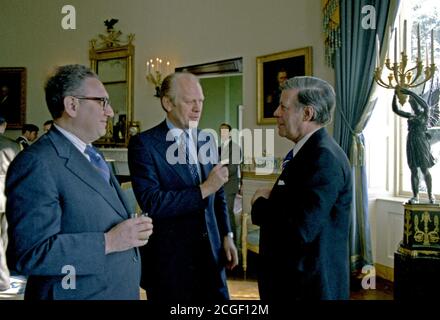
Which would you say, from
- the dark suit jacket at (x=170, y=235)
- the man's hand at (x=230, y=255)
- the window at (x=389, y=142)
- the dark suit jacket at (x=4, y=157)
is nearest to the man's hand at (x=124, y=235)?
the dark suit jacket at (x=170, y=235)

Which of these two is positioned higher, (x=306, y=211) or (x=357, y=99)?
(x=357, y=99)

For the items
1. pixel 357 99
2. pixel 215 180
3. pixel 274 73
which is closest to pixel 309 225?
pixel 215 180

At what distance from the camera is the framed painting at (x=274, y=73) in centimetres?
455

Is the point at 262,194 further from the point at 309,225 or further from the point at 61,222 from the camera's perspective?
the point at 61,222

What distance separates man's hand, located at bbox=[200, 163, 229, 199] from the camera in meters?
1.67

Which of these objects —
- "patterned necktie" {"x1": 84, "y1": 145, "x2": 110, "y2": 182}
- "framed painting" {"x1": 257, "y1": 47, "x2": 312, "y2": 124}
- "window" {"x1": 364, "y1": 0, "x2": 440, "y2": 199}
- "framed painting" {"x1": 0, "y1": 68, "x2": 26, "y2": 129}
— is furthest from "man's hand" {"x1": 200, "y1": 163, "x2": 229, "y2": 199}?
"framed painting" {"x1": 0, "y1": 68, "x2": 26, "y2": 129}

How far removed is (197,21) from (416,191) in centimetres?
394

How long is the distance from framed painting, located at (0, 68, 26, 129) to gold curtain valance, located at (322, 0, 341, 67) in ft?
18.8

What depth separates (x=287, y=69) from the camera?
4742 mm

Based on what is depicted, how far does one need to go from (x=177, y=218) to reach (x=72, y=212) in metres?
0.61

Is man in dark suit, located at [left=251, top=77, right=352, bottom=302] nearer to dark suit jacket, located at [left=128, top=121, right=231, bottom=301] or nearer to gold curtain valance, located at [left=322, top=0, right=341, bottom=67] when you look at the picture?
dark suit jacket, located at [left=128, top=121, right=231, bottom=301]

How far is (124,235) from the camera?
126cm

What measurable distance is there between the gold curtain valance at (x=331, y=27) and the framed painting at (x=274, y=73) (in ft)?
0.86
